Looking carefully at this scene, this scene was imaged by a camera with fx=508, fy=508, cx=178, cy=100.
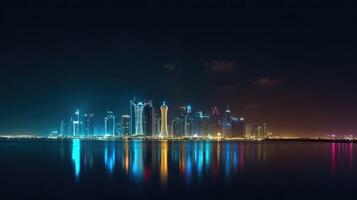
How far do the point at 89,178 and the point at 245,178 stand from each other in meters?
10.8

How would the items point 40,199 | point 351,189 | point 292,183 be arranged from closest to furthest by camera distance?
point 40,199
point 351,189
point 292,183

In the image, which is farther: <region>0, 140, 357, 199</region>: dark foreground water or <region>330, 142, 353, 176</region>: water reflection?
<region>330, 142, 353, 176</region>: water reflection

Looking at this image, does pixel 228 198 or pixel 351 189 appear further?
pixel 351 189

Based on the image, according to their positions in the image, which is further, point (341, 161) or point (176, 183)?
point (341, 161)

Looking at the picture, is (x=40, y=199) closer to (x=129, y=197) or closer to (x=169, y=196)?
(x=129, y=197)

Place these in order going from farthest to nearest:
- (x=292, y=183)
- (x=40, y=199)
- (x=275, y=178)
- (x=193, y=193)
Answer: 1. (x=275, y=178)
2. (x=292, y=183)
3. (x=193, y=193)
4. (x=40, y=199)

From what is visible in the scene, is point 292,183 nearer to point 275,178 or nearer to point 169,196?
point 275,178

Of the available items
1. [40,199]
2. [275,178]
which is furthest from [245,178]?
[40,199]

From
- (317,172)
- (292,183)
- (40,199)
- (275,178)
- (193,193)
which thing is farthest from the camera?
(317,172)

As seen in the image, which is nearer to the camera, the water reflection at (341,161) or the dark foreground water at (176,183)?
the dark foreground water at (176,183)

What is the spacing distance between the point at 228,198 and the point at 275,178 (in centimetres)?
949

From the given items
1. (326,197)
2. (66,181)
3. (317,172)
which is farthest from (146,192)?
(317,172)

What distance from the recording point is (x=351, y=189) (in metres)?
29.8

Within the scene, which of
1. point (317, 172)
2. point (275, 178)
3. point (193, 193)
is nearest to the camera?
point (193, 193)
